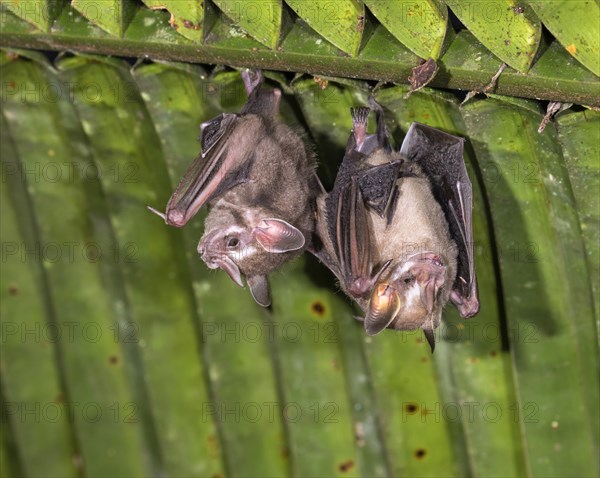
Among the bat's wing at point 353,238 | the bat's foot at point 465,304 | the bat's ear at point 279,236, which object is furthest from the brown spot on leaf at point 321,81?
the bat's foot at point 465,304

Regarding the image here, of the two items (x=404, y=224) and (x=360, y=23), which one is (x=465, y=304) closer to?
(x=404, y=224)

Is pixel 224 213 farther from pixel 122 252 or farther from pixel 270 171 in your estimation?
pixel 122 252

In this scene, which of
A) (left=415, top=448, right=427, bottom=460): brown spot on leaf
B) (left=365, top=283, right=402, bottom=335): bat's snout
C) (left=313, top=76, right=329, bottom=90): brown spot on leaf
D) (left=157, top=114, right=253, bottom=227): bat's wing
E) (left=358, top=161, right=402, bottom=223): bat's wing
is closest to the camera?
(left=365, top=283, right=402, bottom=335): bat's snout

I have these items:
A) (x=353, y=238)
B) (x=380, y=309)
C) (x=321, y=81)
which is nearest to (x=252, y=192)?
(x=353, y=238)

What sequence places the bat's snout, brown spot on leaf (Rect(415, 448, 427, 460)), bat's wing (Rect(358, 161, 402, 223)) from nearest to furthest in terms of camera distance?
the bat's snout, bat's wing (Rect(358, 161, 402, 223)), brown spot on leaf (Rect(415, 448, 427, 460))

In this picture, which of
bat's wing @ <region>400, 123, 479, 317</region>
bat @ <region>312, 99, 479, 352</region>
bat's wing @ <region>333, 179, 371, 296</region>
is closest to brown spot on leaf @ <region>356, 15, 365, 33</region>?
bat @ <region>312, 99, 479, 352</region>

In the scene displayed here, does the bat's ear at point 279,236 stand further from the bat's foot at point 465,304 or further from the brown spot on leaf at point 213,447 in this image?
the brown spot on leaf at point 213,447

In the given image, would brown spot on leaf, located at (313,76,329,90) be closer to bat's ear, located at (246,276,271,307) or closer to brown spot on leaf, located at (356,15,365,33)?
brown spot on leaf, located at (356,15,365,33)

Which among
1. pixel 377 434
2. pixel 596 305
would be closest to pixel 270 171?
pixel 377 434
